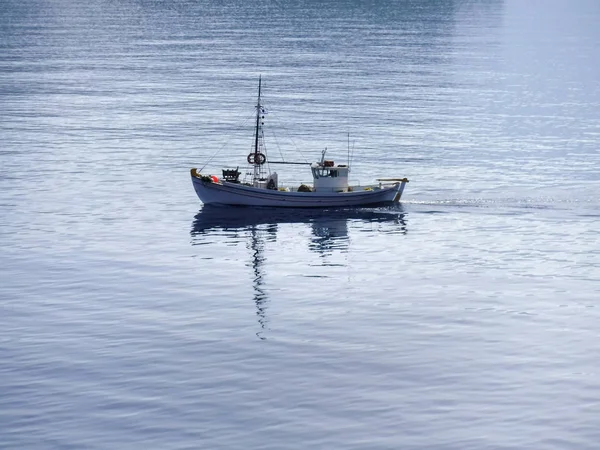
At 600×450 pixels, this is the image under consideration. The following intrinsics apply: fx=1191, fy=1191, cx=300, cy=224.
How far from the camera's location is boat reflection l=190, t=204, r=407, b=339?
10038 centimetres

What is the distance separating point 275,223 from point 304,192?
621 centimetres

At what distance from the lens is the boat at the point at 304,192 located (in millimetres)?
113938

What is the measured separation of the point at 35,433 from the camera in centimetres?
6012

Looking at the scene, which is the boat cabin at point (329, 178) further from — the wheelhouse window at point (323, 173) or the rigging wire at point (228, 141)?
the rigging wire at point (228, 141)

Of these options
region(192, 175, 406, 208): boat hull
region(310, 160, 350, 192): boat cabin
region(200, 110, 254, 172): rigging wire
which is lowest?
region(192, 175, 406, 208): boat hull

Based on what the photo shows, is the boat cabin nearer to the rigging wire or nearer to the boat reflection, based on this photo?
the boat reflection

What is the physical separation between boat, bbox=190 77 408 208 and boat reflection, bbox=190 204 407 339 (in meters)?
0.77

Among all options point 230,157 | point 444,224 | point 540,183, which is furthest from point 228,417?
point 230,157

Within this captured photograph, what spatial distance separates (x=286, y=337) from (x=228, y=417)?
44.5ft

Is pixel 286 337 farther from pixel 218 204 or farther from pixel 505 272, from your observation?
pixel 218 204

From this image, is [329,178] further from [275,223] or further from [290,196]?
[275,223]

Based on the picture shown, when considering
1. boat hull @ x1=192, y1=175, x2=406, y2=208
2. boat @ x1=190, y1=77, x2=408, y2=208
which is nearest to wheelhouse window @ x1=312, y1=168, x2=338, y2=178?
boat @ x1=190, y1=77, x2=408, y2=208

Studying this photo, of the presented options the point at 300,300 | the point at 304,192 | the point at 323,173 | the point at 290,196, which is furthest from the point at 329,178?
the point at 300,300

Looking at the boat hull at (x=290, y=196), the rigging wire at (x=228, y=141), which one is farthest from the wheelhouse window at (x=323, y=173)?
the rigging wire at (x=228, y=141)
